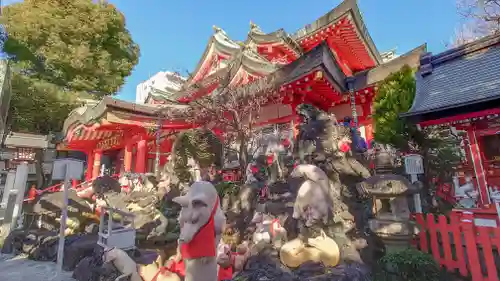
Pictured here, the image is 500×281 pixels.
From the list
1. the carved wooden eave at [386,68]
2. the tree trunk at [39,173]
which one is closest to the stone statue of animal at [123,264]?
the carved wooden eave at [386,68]

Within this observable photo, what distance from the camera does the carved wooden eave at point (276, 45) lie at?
12.1 meters

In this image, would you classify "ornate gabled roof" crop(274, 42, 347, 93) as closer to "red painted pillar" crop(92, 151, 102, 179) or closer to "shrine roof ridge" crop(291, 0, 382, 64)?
"shrine roof ridge" crop(291, 0, 382, 64)

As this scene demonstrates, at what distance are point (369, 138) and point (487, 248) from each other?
6278 millimetres

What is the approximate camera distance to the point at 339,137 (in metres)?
5.27

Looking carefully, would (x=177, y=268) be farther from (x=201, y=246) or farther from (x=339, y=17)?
(x=339, y=17)

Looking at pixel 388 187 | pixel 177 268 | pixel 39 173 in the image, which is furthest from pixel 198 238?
pixel 39 173

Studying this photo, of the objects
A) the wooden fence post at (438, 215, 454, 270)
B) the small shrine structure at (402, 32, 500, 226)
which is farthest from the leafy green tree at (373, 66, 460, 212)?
the wooden fence post at (438, 215, 454, 270)

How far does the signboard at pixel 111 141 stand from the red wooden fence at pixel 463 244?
13046 mm

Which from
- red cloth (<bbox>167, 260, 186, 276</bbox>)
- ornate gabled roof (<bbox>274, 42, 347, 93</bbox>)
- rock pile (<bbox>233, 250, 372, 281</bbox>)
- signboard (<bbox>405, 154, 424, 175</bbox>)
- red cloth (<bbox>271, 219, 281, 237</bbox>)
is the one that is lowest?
rock pile (<bbox>233, 250, 372, 281</bbox>)

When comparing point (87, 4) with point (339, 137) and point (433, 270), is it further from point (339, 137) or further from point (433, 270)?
point (433, 270)

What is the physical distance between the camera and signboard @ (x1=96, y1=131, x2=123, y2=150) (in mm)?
12808

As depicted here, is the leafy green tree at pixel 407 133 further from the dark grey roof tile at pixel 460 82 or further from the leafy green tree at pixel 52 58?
the leafy green tree at pixel 52 58

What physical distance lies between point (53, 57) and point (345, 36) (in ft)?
55.2

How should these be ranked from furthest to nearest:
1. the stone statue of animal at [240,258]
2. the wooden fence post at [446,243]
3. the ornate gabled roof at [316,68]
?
the ornate gabled roof at [316,68] < the stone statue of animal at [240,258] < the wooden fence post at [446,243]
